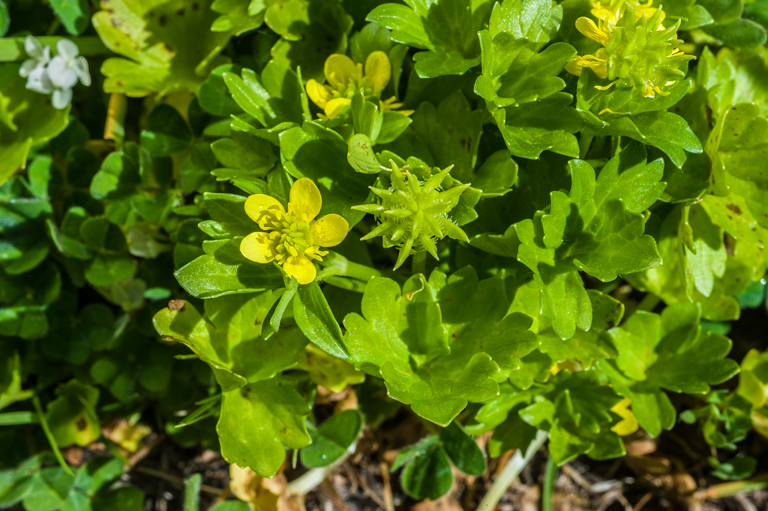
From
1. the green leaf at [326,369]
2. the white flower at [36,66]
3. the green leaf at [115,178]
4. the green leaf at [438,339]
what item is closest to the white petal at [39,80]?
the white flower at [36,66]

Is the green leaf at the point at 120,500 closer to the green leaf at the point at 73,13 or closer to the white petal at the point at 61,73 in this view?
the white petal at the point at 61,73

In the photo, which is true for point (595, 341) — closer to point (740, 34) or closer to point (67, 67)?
point (740, 34)

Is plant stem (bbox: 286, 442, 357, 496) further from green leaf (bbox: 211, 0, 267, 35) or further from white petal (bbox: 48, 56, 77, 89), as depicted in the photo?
white petal (bbox: 48, 56, 77, 89)

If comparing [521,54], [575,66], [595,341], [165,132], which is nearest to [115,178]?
[165,132]

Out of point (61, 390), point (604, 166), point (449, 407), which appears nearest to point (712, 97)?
point (604, 166)

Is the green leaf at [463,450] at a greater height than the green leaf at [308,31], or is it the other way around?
the green leaf at [308,31]
